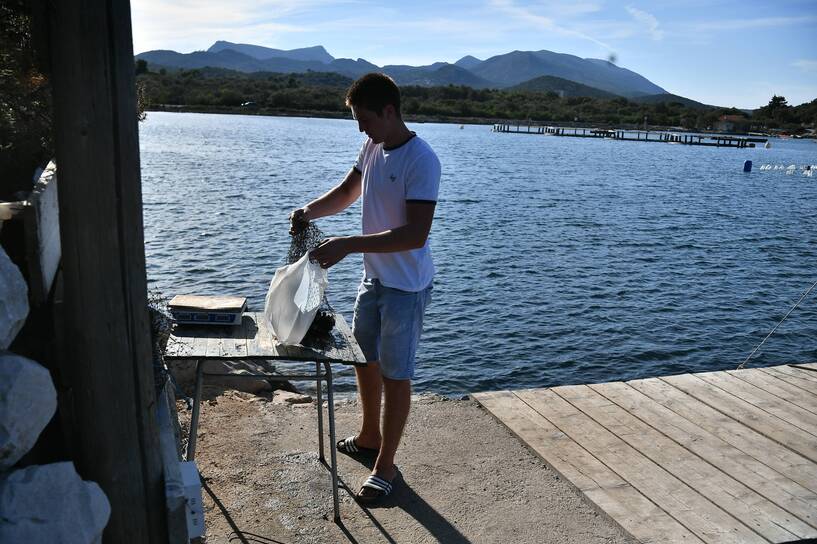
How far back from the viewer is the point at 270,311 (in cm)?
352

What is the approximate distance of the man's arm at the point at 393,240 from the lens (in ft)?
11.2

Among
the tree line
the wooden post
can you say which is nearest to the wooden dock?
the wooden post

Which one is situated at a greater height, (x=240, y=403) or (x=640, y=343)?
(x=240, y=403)

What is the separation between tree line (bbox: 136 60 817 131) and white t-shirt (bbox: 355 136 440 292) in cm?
9647

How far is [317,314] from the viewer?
3.63 meters

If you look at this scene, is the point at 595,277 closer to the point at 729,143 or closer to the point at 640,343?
the point at 640,343

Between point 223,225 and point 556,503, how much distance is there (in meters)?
17.5

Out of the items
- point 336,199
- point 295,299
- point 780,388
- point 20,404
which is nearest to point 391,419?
point 295,299

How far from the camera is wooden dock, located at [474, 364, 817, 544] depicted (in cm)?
358

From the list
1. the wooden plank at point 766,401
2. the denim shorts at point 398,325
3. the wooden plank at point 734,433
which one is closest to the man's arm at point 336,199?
the denim shorts at point 398,325

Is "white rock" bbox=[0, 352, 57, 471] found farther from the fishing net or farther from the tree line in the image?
the tree line

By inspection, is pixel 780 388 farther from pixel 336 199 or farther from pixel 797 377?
pixel 336 199

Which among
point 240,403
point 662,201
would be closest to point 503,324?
point 240,403

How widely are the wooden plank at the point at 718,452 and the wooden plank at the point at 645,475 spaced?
1.06 feet
